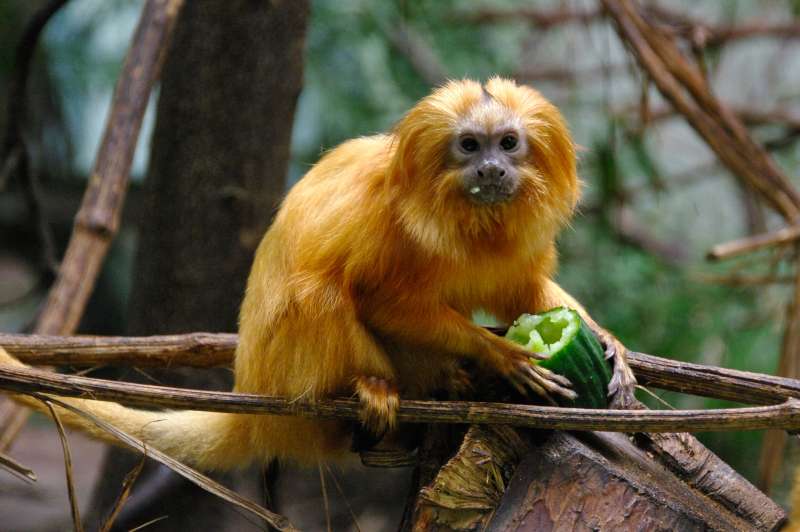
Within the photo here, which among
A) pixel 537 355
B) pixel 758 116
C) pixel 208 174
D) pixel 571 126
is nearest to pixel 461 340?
pixel 537 355

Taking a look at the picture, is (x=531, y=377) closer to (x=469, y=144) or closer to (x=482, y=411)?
(x=482, y=411)

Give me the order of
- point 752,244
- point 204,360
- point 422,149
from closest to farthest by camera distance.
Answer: point 422,149
point 204,360
point 752,244

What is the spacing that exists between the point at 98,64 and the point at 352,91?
199cm

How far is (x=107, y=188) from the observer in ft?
10.2

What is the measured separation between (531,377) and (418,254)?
47 centimetres

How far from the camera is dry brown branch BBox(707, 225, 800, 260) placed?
3.37 metres

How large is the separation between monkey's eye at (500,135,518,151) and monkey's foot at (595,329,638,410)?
2.29 ft

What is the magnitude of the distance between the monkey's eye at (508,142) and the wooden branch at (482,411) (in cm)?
76

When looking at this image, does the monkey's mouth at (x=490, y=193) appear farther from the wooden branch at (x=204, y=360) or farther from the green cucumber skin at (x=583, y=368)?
the wooden branch at (x=204, y=360)

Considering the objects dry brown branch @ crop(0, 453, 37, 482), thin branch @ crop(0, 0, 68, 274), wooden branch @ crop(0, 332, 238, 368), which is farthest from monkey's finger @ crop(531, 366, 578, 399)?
thin branch @ crop(0, 0, 68, 274)

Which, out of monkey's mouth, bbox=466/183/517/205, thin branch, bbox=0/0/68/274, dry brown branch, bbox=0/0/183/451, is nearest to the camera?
monkey's mouth, bbox=466/183/517/205

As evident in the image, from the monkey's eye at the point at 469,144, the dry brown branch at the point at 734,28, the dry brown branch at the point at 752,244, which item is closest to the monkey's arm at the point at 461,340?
the monkey's eye at the point at 469,144

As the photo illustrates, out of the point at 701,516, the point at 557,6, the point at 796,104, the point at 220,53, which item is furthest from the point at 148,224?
the point at 796,104

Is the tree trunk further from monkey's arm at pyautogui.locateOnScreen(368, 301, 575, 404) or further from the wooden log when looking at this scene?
monkey's arm at pyautogui.locateOnScreen(368, 301, 575, 404)
